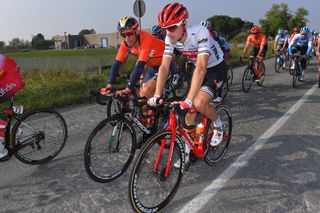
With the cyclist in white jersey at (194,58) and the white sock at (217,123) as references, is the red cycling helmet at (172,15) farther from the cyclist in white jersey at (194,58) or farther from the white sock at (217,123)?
the white sock at (217,123)

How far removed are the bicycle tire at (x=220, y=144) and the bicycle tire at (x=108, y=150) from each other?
1042 millimetres

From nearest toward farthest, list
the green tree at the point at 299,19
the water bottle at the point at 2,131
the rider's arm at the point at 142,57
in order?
1. the water bottle at the point at 2,131
2. the rider's arm at the point at 142,57
3. the green tree at the point at 299,19

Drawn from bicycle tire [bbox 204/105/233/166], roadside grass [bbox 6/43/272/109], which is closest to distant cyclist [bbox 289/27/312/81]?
roadside grass [bbox 6/43/272/109]

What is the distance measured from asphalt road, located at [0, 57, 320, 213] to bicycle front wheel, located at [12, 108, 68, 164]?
0.16 m

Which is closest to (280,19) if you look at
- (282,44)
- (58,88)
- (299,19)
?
(299,19)

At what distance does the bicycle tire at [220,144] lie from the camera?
418 cm

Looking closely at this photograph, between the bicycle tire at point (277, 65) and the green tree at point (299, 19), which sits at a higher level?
the green tree at point (299, 19)

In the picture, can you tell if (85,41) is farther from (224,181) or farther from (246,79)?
(224,181)

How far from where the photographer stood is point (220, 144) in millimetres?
4523

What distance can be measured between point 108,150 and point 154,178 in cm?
95

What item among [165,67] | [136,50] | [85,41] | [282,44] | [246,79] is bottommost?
[246,79]

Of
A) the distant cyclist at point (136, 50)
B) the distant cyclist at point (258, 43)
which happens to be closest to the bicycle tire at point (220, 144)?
the distant cyclist at point (136, 50)

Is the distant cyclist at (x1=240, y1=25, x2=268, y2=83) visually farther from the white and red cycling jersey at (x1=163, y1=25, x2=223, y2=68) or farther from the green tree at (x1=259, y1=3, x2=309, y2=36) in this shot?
the green tree at (x1=259, y1=3, x2=309, y2=36)

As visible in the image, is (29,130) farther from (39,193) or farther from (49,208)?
(49,208)
